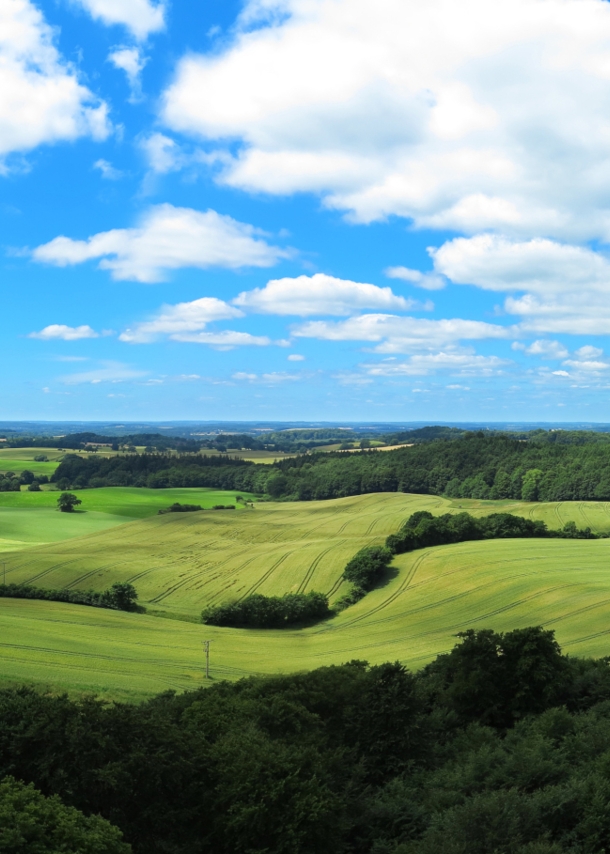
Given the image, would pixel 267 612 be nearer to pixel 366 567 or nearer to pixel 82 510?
pixel 366 567

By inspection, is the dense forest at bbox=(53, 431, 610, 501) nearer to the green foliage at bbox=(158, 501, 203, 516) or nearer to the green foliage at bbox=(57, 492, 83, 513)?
the green foliage at bbox=(158, 501, 203, 516)

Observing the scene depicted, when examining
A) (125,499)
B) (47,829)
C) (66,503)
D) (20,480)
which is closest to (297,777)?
(47,829)

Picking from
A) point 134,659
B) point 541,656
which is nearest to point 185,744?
point 541,656

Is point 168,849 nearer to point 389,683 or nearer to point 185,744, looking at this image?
point 185,744

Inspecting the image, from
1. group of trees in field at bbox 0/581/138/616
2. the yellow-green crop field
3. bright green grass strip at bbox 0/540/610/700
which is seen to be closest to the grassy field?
the yellow-green crop field

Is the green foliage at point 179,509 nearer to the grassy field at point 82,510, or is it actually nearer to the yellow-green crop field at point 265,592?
the grassy field at point 82,510
